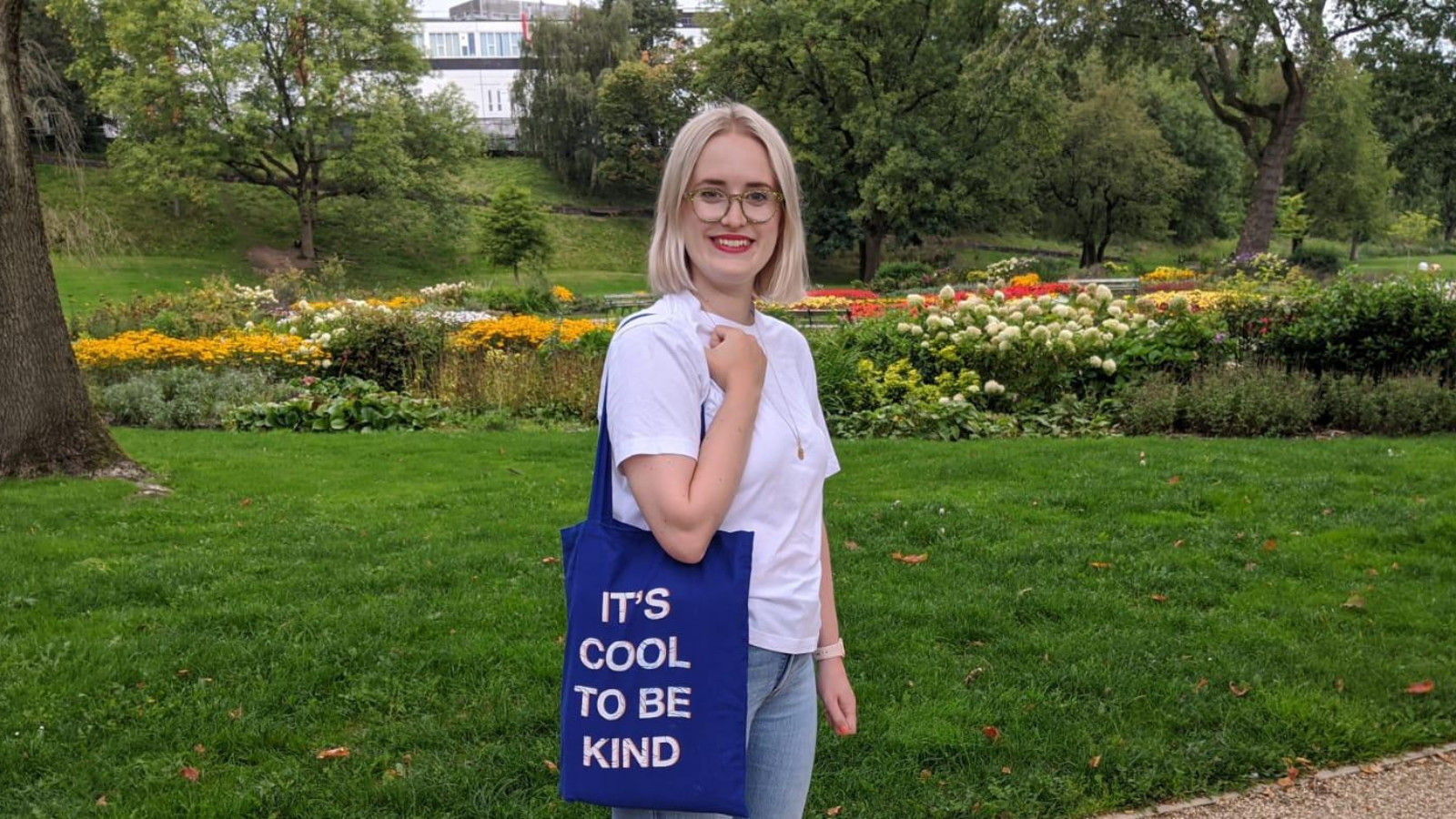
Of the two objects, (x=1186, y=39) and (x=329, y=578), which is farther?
(x=1186, y=39)

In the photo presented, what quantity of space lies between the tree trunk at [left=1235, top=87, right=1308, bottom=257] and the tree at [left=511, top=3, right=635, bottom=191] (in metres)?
30.1

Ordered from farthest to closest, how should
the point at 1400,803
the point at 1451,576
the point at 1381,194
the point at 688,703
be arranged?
the point at 1381,194
the point at 1451,576
the point at 1400,803
the point at 688,703

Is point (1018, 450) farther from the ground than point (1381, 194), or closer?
closer

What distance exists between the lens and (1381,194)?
43.4 m

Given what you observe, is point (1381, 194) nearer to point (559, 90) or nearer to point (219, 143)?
point (559, 90)

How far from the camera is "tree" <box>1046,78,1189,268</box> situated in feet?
123

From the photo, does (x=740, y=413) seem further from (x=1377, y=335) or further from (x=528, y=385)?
(x=1377, y=335)

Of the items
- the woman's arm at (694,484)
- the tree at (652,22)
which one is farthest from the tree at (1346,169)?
the woman's arm at (694,484)

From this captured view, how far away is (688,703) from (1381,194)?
51961mm

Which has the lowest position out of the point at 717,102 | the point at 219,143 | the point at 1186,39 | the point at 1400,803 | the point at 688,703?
the point at 1400,803

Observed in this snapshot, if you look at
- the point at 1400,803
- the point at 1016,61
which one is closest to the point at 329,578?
the point at 1400,803

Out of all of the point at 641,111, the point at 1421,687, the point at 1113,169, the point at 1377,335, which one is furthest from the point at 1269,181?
the point at 641,111

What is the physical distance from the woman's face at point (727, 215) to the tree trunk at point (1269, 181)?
28.8 meters

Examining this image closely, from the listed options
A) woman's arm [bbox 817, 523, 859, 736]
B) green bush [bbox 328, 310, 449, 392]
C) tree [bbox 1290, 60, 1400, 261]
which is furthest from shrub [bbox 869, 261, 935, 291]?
woman's arm [bbox 817, 523, 859, 736]
